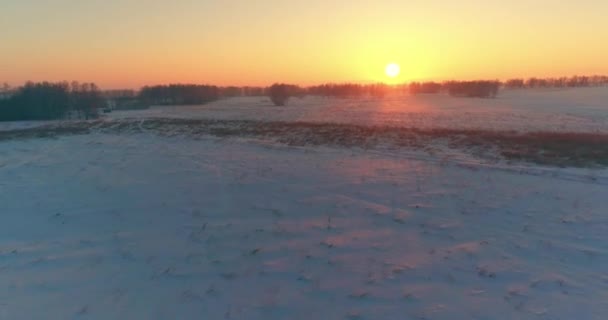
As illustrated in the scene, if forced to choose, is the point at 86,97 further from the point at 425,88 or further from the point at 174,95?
the point at 425,88

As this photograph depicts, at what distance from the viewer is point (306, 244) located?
24.0 ft

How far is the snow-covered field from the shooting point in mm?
5465

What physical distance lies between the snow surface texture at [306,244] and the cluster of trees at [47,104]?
60.3 m

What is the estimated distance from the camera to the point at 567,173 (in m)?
12.0

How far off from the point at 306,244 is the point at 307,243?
0.17ft

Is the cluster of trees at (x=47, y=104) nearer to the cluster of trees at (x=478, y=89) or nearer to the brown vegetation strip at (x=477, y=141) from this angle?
the brown vegetation strip at (x=477, y=141)

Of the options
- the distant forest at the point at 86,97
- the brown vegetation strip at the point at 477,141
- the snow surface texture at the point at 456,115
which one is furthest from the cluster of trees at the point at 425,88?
the brown vegetation strip at the point at 477,141

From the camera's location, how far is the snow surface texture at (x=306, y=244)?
17.9 feet

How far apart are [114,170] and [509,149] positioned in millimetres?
15673

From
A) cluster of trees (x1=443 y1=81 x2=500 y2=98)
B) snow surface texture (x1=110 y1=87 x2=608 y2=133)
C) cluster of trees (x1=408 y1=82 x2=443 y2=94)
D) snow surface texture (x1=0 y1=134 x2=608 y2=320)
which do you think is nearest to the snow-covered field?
snow surface texture (x1=0 y1=134 x2=608 y2=320)

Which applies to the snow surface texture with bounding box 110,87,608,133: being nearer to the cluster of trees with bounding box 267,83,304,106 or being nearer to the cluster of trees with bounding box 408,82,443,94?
the cluster of trees with bounding box 267,83,304,106

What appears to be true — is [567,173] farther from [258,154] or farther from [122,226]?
[122,226]

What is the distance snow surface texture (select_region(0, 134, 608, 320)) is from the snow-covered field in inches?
1.2

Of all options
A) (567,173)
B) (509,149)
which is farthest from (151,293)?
(509,149)
